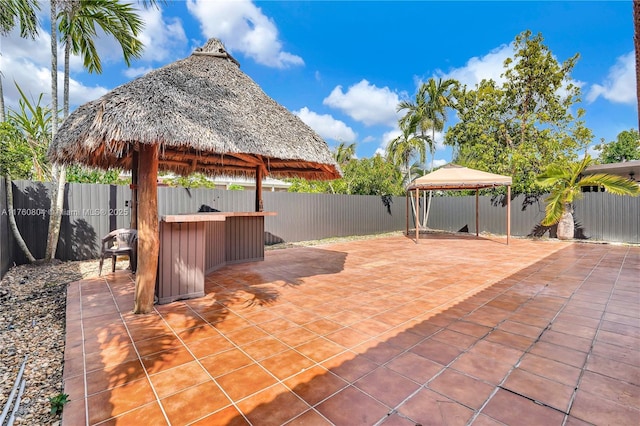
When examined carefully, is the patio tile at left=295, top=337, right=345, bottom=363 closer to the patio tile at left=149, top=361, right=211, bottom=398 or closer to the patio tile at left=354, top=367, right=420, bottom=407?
the patio tile at left=354, top=367, right=420, bottom=407

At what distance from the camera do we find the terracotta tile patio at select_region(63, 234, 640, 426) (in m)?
1.85

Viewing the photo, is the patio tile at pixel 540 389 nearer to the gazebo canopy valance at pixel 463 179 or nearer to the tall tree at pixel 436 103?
the gazebo canopy valance at pixel 463 179

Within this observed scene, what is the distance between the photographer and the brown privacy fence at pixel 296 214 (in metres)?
6.21

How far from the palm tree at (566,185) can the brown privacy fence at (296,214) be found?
2.80 ft

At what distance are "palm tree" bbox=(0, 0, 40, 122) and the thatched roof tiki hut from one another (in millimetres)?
3391

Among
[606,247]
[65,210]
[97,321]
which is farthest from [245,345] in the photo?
[606,247]

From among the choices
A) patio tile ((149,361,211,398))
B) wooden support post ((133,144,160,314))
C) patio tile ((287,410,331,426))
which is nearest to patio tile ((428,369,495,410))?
patio tile ((287,410,331,426))

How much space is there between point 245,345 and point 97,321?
187 cm

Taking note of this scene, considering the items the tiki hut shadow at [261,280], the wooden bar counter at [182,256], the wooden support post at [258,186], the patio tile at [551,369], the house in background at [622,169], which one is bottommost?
the patio tile at [551,369]

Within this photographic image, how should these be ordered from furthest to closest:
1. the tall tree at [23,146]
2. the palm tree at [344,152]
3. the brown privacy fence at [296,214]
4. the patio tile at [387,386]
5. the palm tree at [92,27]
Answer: the palm tree at [344,152] < the brown privacy fence at [296,214] < the palm tree at [92,27] < the tall tree at [23,146] < the patio tile at [387,386]

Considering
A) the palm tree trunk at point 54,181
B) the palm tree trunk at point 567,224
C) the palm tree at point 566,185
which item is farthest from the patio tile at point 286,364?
the palm tree trunk at point 567,224

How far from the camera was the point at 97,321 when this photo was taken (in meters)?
3.30

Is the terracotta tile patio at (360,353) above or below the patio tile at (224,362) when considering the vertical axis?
above

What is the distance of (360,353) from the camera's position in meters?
2.57
